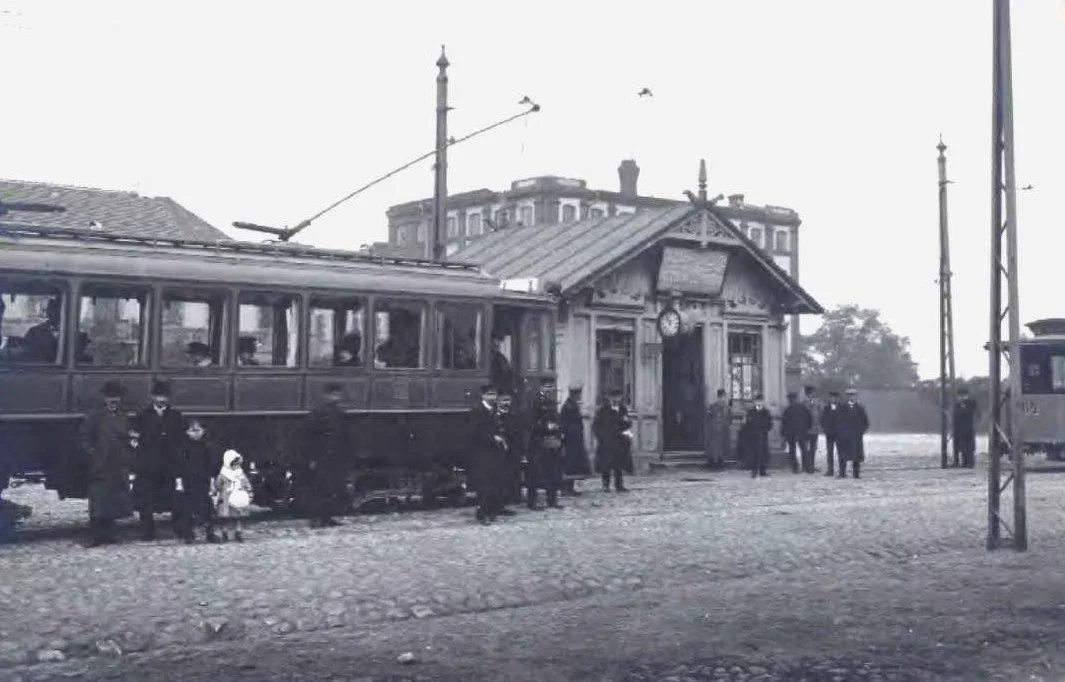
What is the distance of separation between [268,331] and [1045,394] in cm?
2048

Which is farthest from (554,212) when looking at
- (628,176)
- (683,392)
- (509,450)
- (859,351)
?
(509,450)

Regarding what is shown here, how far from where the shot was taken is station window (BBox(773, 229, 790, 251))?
9250 cm

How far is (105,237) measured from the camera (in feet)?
47.7

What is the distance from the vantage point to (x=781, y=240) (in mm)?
92938

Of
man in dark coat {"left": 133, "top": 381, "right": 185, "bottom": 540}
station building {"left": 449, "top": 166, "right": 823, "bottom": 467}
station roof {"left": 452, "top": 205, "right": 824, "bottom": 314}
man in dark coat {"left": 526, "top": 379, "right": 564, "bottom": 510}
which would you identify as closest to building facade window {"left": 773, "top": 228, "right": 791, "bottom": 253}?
station roof {"left": 452, "top": 205, "right": 824, "bottom": 314}

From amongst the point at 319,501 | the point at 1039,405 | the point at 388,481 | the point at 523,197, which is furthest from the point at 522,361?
the point at 523,197

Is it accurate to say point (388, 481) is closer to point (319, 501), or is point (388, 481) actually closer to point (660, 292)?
point (319, 501)

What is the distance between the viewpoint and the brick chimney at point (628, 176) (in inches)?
2776

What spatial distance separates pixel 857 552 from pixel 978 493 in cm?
752

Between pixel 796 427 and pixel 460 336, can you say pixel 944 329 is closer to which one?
pixel 796 427

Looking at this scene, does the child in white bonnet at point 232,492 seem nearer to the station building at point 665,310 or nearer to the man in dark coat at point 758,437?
the station building at point 665,310

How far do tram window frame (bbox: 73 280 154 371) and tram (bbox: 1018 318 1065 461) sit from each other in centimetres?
2133

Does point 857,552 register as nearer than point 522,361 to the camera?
Yes

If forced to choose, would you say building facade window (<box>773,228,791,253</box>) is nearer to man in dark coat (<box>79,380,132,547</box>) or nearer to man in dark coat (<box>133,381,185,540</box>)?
man in dark coat (<box>133,381,185,540</box>)
